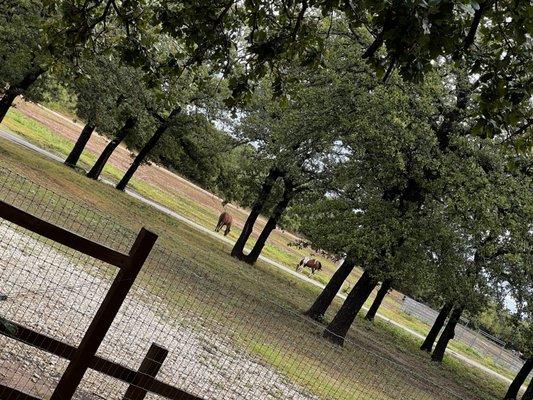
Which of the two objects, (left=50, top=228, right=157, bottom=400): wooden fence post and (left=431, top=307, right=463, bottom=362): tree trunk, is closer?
(left=50, top=228, right=157, bottom=400): wooden fence post

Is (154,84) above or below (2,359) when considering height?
above

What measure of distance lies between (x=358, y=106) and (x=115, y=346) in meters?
10.7

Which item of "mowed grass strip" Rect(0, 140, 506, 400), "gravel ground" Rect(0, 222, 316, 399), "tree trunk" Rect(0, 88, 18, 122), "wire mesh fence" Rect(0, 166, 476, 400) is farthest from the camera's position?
"tree trunk" Rect(0, 88, 18, 122)

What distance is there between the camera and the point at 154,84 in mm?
6898

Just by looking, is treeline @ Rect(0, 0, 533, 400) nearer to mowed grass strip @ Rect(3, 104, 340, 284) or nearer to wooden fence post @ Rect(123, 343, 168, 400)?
wooden fence post @ Rect(123, 343, 168, 400)

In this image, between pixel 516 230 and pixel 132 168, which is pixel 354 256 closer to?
pixel 516 230

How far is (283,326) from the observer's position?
1719cm

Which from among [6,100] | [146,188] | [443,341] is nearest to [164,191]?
[146,188]

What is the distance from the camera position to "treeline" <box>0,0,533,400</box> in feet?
16.2

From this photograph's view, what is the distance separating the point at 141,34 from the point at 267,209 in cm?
2449

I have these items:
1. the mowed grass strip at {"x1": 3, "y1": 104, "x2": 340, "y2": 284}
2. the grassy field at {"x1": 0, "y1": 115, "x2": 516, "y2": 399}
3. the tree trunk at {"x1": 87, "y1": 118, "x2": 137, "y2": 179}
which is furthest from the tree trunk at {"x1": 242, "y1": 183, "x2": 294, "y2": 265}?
the mowed grass strip at {"x1": 3, "y1": 104, "x2": 340, "y2": 284}

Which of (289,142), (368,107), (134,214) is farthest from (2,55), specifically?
(368,107)

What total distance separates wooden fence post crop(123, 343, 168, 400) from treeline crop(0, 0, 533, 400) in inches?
89.5

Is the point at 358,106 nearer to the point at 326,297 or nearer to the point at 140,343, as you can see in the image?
the point at 326,297
